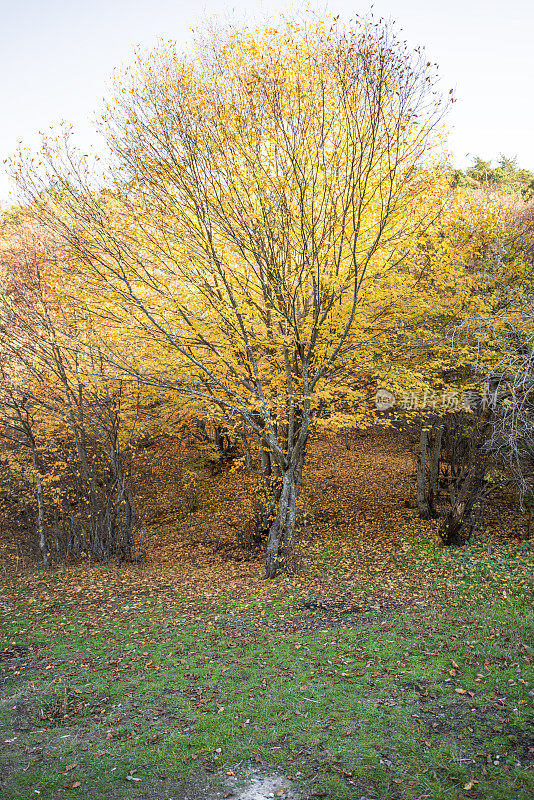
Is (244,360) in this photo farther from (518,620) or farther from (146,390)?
(518,620)

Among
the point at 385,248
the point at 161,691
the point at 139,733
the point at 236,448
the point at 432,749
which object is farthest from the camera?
the point at 236,448

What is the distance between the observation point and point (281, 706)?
5133 mm

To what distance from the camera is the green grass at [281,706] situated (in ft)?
13.0

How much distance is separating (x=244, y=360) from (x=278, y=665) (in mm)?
6596

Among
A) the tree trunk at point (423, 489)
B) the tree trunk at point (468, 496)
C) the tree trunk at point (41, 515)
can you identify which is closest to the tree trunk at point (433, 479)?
the tree trunk at point (423, 489)

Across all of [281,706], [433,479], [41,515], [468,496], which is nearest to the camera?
[281,706]

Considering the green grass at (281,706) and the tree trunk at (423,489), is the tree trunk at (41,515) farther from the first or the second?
the tree trunk at (423,489)

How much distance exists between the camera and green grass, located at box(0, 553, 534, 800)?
397 cm

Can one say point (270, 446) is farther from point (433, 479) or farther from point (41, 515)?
point (41, 515)

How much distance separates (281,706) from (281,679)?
651 millimetres

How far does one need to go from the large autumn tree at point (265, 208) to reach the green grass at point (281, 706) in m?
3.91

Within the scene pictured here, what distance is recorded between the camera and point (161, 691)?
5668 mm

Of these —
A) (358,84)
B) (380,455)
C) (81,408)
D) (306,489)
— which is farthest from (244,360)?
(380,455)

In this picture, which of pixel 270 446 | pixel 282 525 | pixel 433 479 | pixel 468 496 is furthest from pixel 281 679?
pixel 433 479
